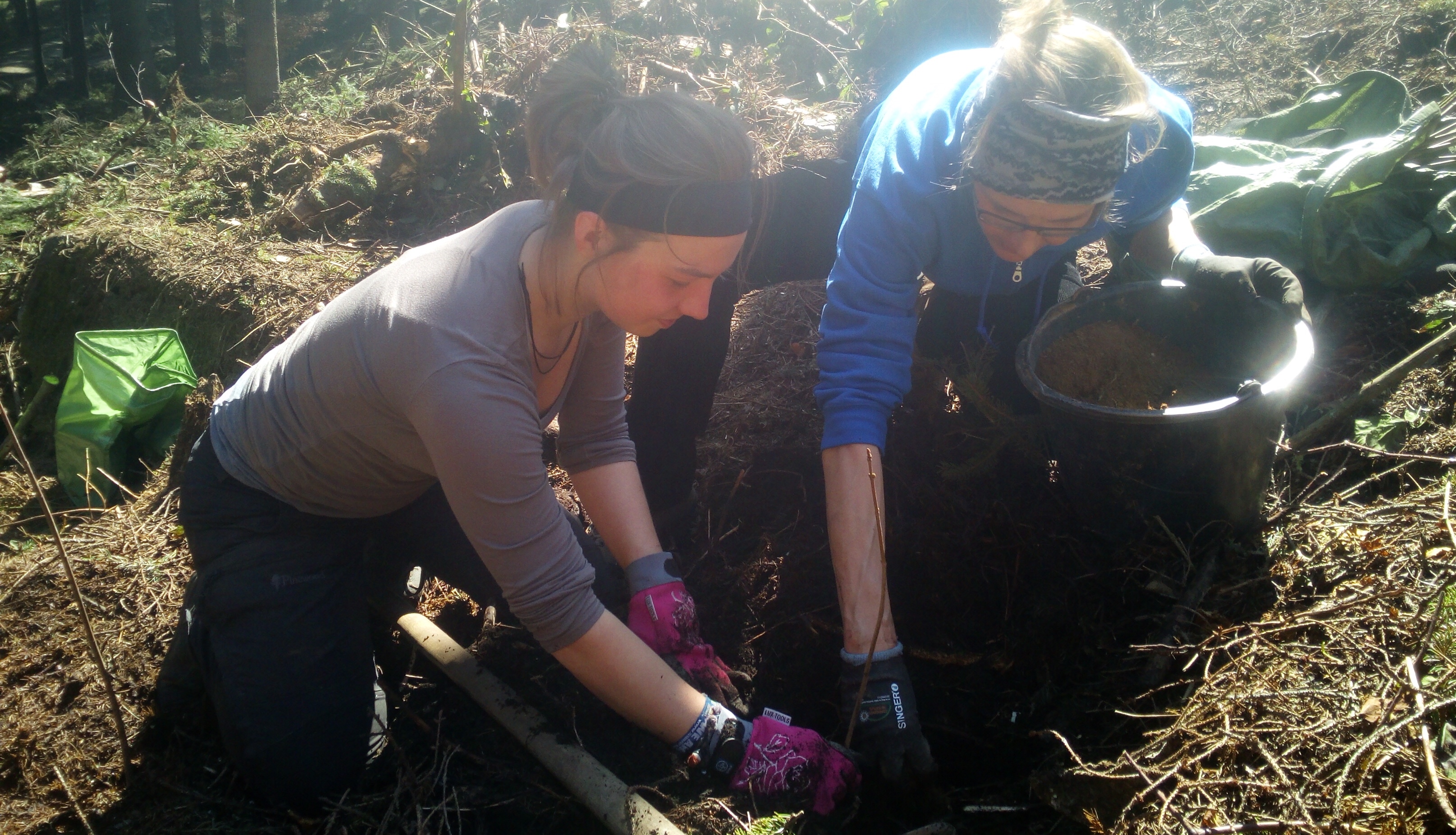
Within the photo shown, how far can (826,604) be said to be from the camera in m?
2.16

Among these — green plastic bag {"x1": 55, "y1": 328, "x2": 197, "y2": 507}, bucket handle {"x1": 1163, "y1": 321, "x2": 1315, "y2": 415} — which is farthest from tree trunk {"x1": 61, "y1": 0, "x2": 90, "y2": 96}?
bucket handle {"x1": 1163, "y1": 321, "x2": 1315, "y2": 415}

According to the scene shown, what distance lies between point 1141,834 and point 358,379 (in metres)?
1.58

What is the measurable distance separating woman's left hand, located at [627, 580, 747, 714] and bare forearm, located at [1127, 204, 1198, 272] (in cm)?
158

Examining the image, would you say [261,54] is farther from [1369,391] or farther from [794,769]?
[1369,391]

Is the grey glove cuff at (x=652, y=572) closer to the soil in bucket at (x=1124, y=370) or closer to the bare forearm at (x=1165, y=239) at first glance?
the soil in bucket at (x=1124, y=370)

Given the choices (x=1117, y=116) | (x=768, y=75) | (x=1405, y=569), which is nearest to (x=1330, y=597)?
(x=1405, y=569)

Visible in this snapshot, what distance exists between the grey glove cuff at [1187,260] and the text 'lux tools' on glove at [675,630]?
5.00 feet

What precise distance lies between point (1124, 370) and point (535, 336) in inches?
55.0

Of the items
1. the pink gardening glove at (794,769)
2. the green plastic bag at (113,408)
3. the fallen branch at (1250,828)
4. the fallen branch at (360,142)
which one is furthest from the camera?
the fallen branch at (360,142)

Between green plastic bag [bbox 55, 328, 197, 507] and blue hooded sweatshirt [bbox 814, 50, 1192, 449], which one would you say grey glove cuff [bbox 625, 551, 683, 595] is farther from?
green plastic bag [bbox 55, 328, 197, 507]

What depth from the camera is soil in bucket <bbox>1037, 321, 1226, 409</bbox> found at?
74.7 inches

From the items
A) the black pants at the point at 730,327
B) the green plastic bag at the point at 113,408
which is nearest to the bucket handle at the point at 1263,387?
the black pants at the point at 730,327

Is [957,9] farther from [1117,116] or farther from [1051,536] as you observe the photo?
[1051,536]

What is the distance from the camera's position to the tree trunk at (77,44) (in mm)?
7539
